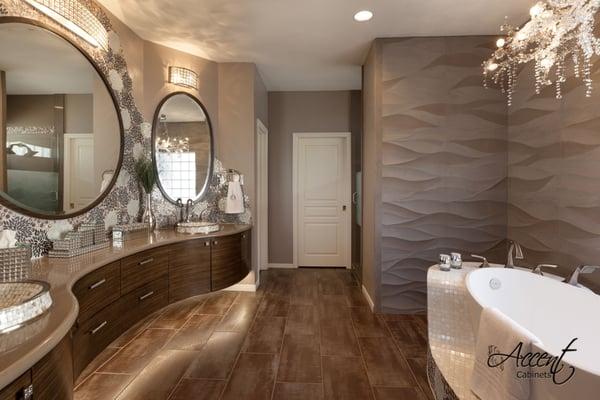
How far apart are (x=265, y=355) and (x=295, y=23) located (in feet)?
8.98

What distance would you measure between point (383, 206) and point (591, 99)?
5.36 feet

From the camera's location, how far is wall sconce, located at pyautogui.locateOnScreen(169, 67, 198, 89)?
10.2 feet

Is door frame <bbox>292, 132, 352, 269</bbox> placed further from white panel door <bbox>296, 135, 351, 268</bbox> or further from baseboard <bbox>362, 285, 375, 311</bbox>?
baseboard <bbox>362, 285, 375, 311</bbox>

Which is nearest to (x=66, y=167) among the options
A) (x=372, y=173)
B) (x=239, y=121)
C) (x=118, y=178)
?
(x=118, y=178)

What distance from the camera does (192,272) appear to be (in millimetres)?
2625

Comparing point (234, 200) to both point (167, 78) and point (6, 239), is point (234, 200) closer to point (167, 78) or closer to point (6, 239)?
point (167, 78)

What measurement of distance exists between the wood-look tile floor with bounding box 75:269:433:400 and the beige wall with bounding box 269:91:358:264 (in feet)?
4.73

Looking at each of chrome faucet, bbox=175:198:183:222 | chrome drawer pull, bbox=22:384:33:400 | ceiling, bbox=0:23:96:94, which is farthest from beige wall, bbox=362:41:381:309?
chrome drawer pull, bbox=22:384:33:400

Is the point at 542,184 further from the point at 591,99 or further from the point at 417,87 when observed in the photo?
the point at 417,87

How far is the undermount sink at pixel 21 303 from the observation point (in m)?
0.86

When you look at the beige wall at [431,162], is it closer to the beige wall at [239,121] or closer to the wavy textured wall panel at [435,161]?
the wavy textured wall panel at [435,161]

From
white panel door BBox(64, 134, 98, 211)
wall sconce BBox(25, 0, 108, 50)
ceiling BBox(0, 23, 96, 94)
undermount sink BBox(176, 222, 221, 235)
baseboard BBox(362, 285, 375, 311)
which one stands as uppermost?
wall sconce BBox(25, 0, 108, 50)

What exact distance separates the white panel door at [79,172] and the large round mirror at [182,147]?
0.77 metres

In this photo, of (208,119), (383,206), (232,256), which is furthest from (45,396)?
(208,119)
